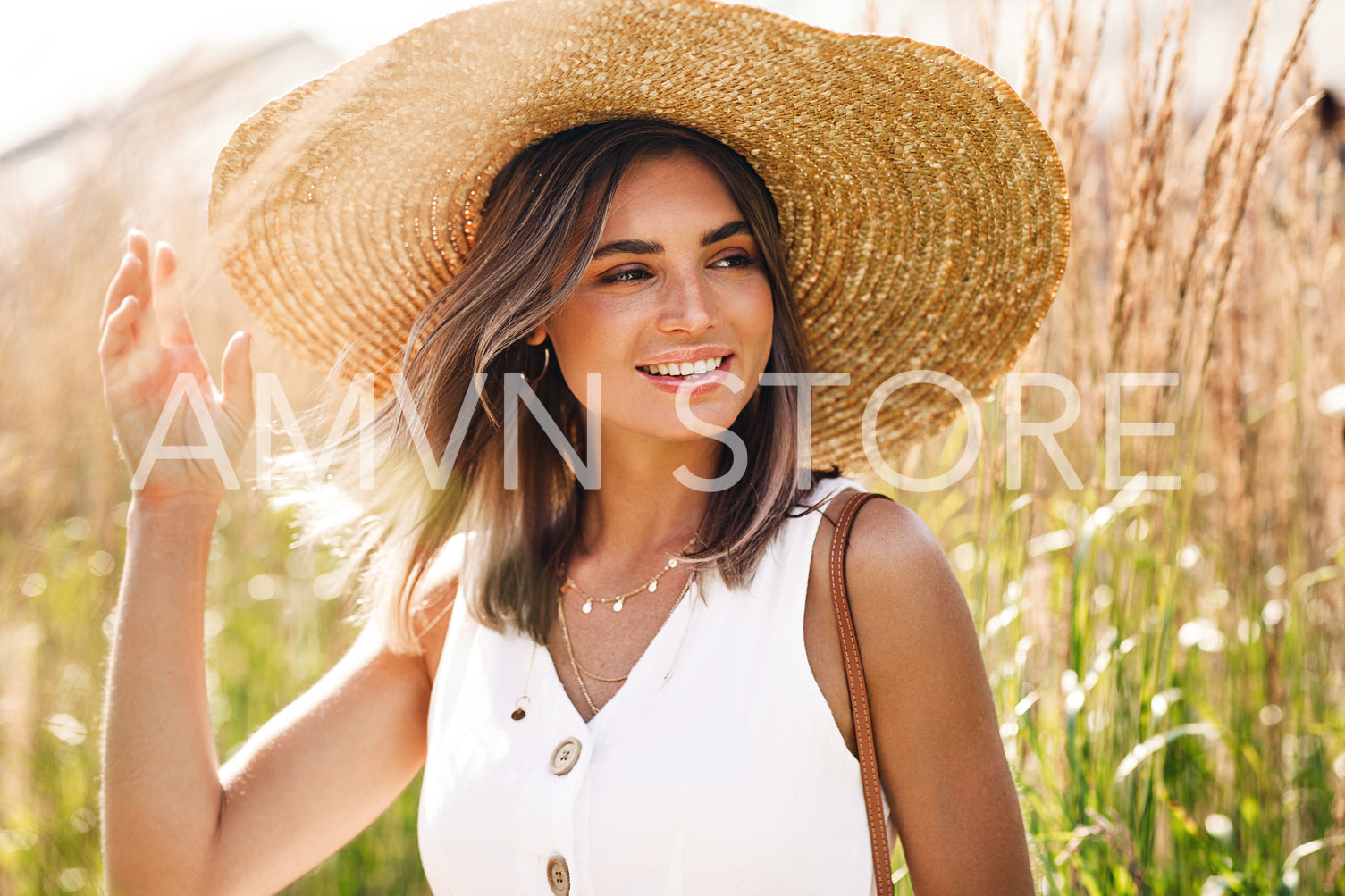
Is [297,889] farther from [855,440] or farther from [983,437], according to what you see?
[983,437]

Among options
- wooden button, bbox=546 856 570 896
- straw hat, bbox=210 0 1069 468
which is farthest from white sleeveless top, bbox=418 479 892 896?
straw hat, bbox=210 0 1069 468

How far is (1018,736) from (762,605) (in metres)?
0.65

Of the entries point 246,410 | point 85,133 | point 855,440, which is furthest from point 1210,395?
point 85,133

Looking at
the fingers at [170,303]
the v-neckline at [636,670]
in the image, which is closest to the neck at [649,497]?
the v-neckline at [636,670]

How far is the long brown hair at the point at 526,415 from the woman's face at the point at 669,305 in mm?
38

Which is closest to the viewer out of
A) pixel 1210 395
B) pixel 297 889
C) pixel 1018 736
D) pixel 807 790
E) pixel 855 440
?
pixel 807 790

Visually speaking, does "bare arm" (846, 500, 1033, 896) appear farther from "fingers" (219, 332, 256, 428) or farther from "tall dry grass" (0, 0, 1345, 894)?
"fingers" (219, 332, 256, 428)

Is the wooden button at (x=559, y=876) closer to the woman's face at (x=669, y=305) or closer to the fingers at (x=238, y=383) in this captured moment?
the woman's face at (x=669, y=305)

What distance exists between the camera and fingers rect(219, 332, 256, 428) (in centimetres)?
169

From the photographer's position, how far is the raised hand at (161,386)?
160cm

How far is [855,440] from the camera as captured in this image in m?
2.07

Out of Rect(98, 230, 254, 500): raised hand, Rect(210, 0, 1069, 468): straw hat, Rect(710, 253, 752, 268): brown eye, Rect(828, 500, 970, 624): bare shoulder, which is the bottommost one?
Rect(828, 500, 970, 624): bare shoulder

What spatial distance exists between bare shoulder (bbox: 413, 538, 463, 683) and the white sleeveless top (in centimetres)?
32

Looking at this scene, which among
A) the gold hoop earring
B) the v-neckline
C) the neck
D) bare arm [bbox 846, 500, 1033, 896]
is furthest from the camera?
the gold hoop earring
